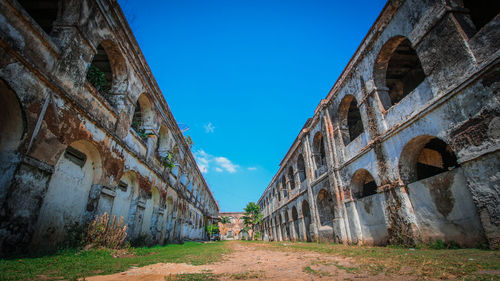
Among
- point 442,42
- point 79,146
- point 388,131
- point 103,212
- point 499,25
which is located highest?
point 442,42

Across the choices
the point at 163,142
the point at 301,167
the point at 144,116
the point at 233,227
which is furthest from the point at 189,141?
the point at 233,227

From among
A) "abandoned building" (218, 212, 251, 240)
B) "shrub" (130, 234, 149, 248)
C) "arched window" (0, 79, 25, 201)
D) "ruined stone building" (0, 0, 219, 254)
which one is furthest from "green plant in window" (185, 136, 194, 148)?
"abandoned building" (218, 212, 251, 240)

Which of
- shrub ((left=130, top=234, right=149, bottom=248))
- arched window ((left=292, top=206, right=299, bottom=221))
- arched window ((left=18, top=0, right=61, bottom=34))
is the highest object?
arched window ((left=18, top=0, right=61, bottom=34))

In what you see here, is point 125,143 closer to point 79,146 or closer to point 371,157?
point 79,146

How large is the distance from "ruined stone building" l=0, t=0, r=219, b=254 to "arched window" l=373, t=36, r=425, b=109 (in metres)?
9.14

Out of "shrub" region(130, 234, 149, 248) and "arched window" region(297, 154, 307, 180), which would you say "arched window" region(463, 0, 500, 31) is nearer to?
"arched window" region(297, 154, 307, 180)

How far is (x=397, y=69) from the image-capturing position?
390 inches

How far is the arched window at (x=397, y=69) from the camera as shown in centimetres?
766

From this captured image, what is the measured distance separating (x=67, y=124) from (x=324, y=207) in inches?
459

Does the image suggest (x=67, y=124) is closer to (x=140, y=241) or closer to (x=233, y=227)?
(x=140, y=241)

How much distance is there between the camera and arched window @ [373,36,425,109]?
7.66m

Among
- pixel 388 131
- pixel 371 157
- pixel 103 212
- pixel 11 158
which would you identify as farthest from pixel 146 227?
pixel 388 131

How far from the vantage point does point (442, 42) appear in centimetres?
550

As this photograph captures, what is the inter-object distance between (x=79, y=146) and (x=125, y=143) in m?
1.82
